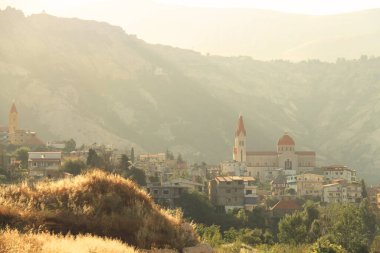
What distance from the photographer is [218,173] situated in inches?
4850

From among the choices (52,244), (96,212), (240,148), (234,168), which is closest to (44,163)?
(234,168)

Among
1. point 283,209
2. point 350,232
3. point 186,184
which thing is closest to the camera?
point 350,232

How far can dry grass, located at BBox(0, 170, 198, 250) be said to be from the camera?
55.9 ft

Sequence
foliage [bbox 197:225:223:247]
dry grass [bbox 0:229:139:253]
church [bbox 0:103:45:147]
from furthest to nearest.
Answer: church [bbox 0:103:45:147] < foliage [bbox 197:225:223:247] < dry grass [bbox 0:229:139:253]

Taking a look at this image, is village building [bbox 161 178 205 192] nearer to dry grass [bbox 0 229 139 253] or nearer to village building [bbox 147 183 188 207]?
village building [bbox 147 183 188 207]

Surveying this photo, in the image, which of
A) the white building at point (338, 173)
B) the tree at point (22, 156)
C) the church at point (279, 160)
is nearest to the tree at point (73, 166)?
the tree at point (22, 156)

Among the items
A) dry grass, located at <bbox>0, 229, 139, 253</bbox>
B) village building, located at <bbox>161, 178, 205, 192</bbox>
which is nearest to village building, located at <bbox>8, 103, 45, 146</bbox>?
village building, located at <bbox>161, 178, 205, 192</bbox>

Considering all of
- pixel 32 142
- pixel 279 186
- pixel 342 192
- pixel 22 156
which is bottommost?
pixel 342 192

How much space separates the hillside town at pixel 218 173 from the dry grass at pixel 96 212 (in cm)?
3213

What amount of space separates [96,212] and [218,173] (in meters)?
106

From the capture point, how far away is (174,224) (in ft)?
59.4

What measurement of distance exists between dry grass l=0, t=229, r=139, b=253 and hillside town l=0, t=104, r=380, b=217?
36.1m

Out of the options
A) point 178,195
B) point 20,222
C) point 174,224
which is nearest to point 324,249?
point 174,224

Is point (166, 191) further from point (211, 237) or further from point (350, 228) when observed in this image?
point (211, 237)
